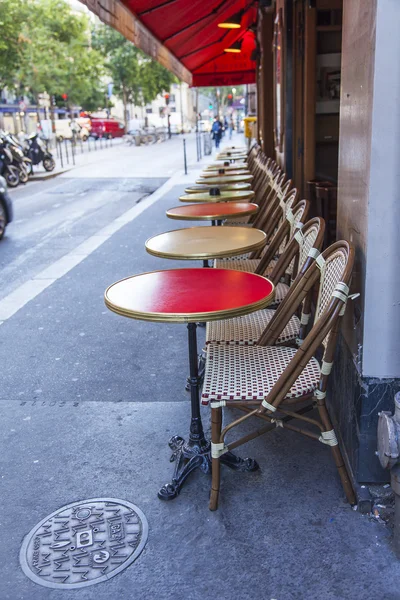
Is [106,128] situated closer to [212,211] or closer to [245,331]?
[212,211]

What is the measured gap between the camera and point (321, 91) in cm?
725

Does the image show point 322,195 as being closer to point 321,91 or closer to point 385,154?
point 321,91

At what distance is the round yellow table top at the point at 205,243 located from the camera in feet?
11.9

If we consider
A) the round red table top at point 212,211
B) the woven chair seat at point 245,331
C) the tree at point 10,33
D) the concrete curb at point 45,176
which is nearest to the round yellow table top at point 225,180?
the round red table top at point 212,211

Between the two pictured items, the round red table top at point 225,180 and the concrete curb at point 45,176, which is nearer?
the round red table top at point 225,180

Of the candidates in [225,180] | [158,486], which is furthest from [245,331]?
[225,180]

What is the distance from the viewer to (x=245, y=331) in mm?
3367

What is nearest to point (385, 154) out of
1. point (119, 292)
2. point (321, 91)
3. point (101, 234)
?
point (119, 292)

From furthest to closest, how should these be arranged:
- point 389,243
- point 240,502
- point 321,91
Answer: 1. point 321,91
2. point 240,502
3. point 389,243

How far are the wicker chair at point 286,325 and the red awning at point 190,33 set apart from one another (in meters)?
2.46

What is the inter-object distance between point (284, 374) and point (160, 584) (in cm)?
94

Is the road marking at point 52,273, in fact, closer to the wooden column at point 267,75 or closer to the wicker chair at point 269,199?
the wicker chair at point 269,199

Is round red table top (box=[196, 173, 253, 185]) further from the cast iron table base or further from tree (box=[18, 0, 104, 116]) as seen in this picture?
tree (box=[18, 0, 104, 116])

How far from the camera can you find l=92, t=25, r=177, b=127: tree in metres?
49.8
